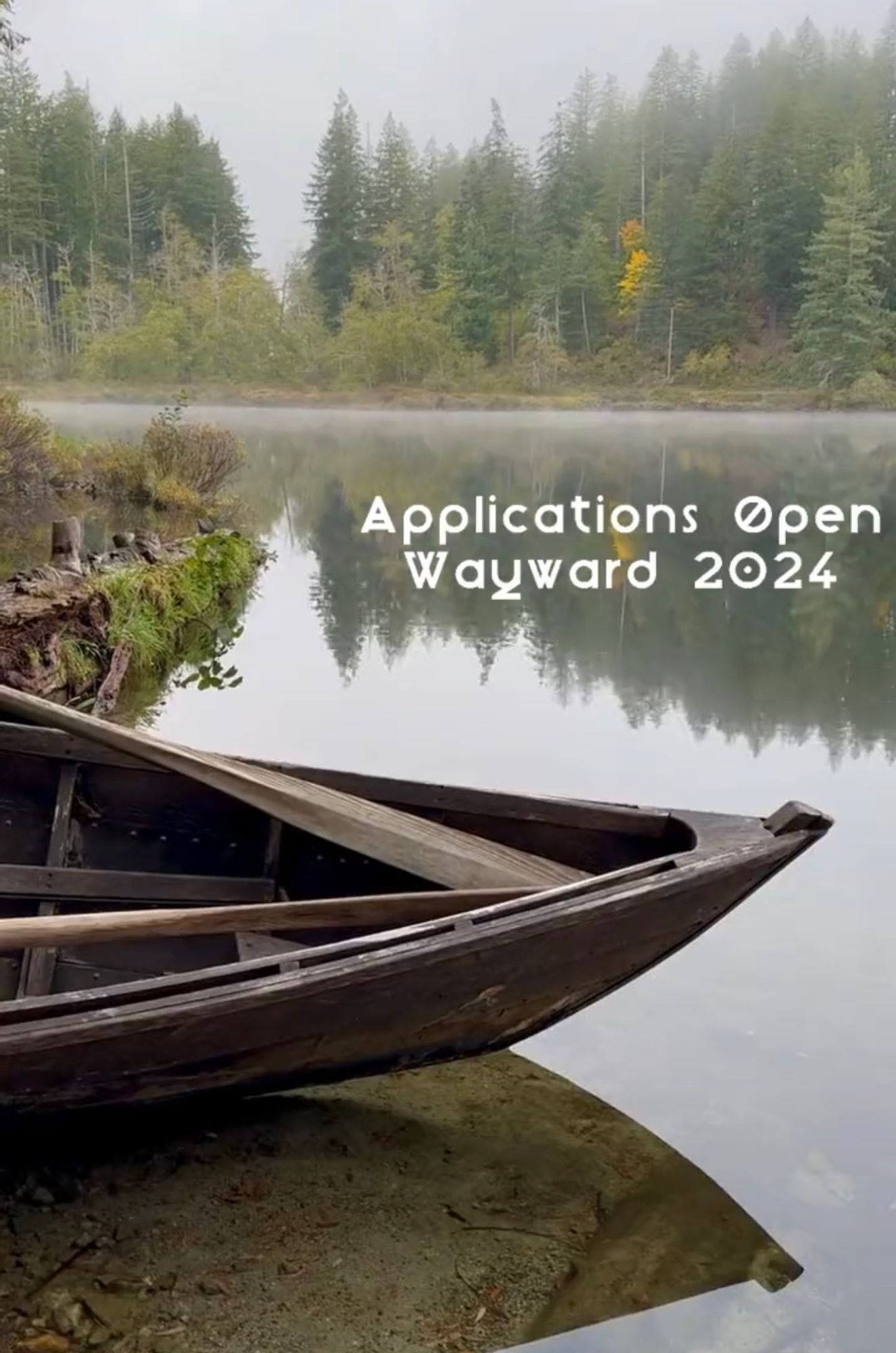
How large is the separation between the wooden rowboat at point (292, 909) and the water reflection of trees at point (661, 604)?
485 centimetres

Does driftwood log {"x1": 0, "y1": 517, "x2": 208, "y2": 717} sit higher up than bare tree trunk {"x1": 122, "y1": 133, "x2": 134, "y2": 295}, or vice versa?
bare tree trunk {"x1": 122, "y1": 133, "x2": 134, "y2": 295}

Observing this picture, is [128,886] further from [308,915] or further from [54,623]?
[54,623]

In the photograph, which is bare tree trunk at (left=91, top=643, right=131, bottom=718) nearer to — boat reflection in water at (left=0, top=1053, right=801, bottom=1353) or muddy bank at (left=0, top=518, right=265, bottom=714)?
muddy bank at (left=0, top=518, right=265, bottom=714)

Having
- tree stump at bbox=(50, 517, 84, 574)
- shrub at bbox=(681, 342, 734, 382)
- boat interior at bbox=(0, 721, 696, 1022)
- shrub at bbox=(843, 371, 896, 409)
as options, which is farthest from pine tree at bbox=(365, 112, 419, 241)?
boat interior at bbox=(0, 721, 696, 1022)

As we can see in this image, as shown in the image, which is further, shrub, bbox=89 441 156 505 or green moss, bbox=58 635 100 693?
shrub, bbox=89 441 156 505

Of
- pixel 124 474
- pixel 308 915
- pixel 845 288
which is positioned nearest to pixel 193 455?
pixel 124 474

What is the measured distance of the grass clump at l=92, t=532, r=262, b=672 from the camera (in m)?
11.0

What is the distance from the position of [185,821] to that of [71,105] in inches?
3014

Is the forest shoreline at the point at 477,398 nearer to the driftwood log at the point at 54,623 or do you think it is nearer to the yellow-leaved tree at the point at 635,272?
the yellow-leaved tree at the point at 635,272

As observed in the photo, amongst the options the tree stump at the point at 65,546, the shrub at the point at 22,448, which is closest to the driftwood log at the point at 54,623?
the tree stump at the point at 65,546

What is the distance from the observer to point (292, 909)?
13.0 ft

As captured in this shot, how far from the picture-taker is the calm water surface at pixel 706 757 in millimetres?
3951

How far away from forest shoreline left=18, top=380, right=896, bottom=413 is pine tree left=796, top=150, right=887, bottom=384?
2.03 m

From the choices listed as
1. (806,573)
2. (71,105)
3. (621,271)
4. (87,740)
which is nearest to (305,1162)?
(87,740)
